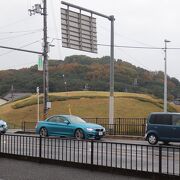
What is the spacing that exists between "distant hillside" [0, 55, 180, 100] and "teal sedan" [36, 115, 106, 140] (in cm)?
8415

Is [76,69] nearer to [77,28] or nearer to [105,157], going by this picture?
[77,28]

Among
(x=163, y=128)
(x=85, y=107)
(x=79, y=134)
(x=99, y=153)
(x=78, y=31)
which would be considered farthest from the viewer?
(x=85, y=107)

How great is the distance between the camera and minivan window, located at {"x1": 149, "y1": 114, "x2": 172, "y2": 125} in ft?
70.5

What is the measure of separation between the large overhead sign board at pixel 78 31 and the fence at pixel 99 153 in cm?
1773

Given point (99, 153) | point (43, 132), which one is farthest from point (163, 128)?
point (99, 153)

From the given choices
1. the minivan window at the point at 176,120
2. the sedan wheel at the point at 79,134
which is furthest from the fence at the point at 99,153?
the sedan wheel at the point at 79,134

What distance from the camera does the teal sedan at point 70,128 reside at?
78.1 ft

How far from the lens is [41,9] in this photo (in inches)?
1494

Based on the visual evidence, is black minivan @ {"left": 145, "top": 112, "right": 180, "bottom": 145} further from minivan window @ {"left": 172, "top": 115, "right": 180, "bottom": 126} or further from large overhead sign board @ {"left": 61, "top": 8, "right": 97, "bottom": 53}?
large overhead sign board @ {"left": 61, "top": 8, "right": 97, "bottom": 53}

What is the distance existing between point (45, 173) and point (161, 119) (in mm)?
12252

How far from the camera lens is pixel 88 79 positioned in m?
120

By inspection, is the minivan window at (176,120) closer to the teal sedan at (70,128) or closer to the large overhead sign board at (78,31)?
the teal sedan at (70,128)

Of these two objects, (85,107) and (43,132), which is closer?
(43,132)

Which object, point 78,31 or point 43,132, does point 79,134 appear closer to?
point 43,132
